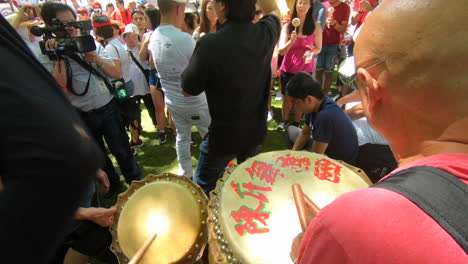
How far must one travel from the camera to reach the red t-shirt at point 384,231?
1.41 ft

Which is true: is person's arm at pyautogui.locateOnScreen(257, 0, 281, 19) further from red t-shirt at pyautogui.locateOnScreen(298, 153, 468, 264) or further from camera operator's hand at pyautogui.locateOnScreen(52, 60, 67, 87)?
red t-shirt at pyautogui.locateOnScreen(298, 153, 468, 264)

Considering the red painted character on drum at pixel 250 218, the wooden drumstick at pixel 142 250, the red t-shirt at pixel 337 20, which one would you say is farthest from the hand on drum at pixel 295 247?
the red t-shirt at pixel 337 20

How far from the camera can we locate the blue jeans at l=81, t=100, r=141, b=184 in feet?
7.04

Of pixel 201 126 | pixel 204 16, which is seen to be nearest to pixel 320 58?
pixel 204 16

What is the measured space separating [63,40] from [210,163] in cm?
142

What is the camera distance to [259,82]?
1.82 meters

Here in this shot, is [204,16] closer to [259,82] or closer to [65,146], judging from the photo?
[259,82]

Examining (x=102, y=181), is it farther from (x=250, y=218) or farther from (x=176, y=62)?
(x=176, y=62)

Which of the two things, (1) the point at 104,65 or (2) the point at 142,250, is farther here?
(1) the point at 104,65

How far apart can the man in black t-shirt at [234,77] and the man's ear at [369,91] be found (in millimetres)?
1019

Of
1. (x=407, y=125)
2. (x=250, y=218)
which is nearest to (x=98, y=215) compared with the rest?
(x=250, y=218)

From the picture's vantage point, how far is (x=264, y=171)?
4.52 feet

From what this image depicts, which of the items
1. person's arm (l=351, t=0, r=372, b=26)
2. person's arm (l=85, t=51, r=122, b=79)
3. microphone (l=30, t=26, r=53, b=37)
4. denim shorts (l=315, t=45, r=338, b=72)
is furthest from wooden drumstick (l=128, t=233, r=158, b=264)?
person's arm (l=351, t=0, r=372, b=26)

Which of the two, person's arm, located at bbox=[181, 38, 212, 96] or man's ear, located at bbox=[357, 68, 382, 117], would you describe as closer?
man's ear, located at bbox=[357, 68, 382, 117]
